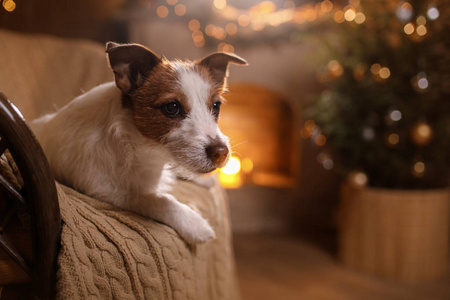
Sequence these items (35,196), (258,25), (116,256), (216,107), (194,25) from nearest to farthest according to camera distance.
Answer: (35,196) → (116,256) → (216,107) → (194,25) → (258,25)

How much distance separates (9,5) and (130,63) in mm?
755

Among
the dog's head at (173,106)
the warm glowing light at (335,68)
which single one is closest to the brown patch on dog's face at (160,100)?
the dog's head at (173,106)

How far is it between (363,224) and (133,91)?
1803 mm

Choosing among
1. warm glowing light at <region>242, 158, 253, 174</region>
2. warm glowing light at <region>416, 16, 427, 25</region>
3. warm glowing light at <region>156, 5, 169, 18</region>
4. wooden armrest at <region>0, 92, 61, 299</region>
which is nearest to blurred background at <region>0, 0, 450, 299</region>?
warm glowing light at <region>416, 16, 427, 25</region>

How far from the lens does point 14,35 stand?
1.24 meters

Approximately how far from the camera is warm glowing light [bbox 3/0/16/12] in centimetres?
122

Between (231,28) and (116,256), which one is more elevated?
(231,28)

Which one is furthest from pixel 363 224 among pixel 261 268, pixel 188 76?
pixel 188 76

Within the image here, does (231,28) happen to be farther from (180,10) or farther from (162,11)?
(162,11)

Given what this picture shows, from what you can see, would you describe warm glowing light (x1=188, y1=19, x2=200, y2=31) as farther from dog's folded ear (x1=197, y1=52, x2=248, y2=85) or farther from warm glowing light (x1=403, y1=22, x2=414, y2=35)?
warm glowing light (x1=403, y1=22, x2=414, y2=35)

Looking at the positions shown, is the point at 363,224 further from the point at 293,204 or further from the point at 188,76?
the point at 188,76

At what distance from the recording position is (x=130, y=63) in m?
0.78

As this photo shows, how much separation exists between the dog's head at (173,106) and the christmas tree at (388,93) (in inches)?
59.9

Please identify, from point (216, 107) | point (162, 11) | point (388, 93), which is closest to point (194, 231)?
point (216, 107)
